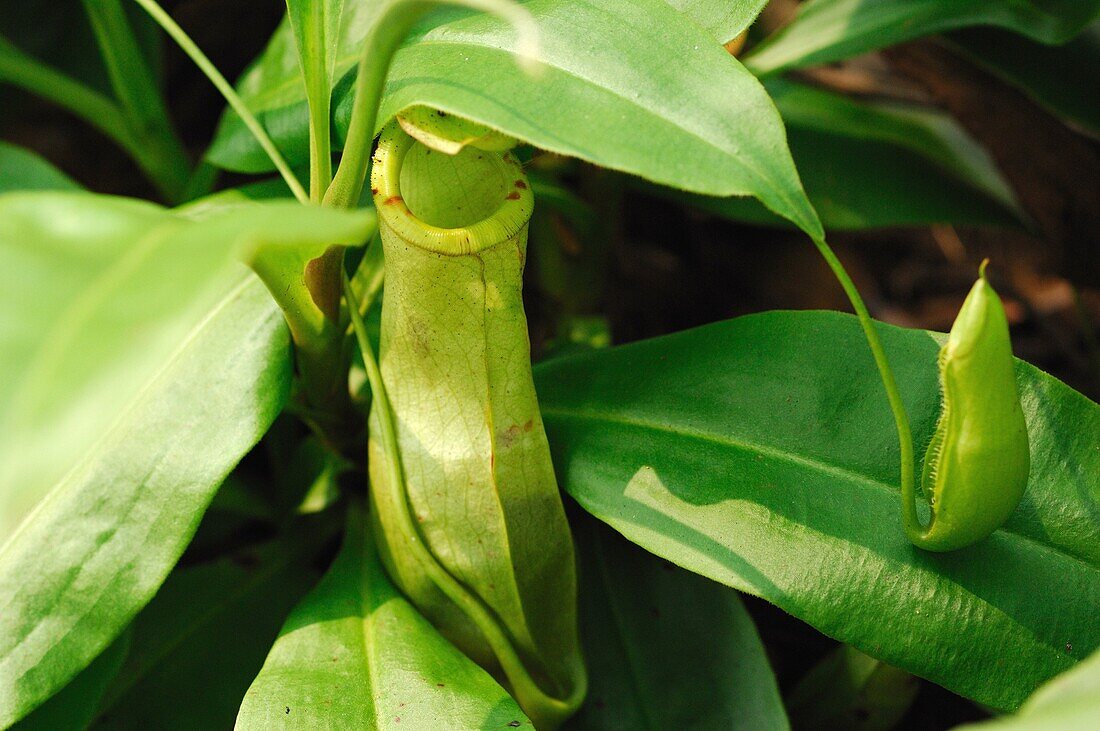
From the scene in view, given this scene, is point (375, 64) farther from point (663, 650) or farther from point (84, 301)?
point (663, 650)

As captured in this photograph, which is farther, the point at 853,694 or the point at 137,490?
the point at 853,694

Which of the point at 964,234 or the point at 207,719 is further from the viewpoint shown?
the point at 964,234

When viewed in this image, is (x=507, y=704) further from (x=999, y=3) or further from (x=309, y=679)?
(x=999, y=3)

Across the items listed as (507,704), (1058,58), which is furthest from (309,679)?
(1058,58)

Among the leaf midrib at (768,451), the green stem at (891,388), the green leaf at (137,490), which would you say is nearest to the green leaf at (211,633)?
the green leaf at (137,490)

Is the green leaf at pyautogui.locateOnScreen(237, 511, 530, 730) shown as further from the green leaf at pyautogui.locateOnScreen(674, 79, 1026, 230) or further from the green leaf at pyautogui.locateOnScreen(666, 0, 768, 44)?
the green leaf at pyautogui.locateOnScreen(674, 79, 1026, 230)

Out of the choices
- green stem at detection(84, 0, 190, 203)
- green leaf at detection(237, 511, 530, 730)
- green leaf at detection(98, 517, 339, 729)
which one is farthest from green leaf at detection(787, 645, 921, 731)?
green stem at detection(84, 0, 190, 203)

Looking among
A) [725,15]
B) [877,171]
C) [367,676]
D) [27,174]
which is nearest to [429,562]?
[367,676]
